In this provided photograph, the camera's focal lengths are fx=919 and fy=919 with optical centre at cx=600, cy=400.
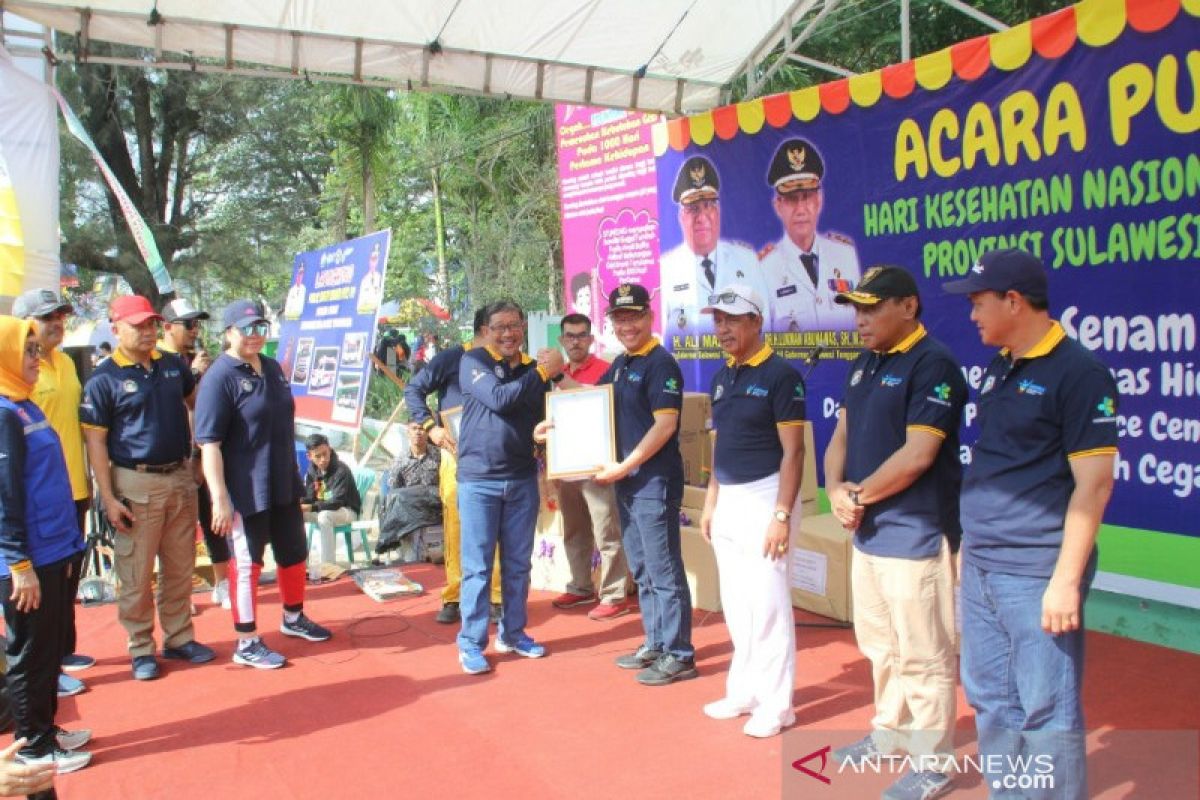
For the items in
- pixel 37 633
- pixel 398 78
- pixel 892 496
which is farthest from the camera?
pixel 398 78

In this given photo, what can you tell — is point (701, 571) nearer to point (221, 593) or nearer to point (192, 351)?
point (221, 593)

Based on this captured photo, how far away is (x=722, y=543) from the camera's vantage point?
12.7 ft

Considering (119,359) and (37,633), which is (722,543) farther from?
(119,359)

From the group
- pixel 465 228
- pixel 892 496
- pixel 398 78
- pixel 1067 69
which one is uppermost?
pixel 465 228

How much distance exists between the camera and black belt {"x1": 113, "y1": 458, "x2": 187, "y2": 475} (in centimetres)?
460

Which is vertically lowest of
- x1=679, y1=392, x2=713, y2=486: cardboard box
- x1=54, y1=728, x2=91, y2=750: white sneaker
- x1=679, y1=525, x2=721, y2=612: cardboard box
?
x1=54, y1=728, x2=91, y2=750: white sneaker

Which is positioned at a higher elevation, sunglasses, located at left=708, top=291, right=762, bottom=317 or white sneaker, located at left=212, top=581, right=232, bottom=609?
sunglasses, located at left=708, top=291, right=762, bottom=317

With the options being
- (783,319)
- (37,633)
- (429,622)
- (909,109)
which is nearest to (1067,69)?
(909,109)

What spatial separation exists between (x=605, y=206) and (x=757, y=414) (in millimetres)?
6405

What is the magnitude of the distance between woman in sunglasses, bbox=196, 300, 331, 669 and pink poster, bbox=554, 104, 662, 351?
4538mm

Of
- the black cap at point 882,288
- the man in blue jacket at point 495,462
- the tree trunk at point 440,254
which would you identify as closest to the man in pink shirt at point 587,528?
the man in blue jacket at point 495,462

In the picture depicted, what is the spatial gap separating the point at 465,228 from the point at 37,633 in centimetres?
1973

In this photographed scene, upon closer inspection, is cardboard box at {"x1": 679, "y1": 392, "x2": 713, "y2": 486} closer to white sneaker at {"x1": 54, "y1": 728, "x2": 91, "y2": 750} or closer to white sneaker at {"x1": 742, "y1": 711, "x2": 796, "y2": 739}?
white sneaker at {"x1": 742, "y1": 711, "x2": 796, "y2": 739}

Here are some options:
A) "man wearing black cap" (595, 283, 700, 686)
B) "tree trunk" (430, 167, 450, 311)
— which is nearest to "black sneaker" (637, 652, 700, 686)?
"man wearing black cap" (595, 283, 700, 686)
